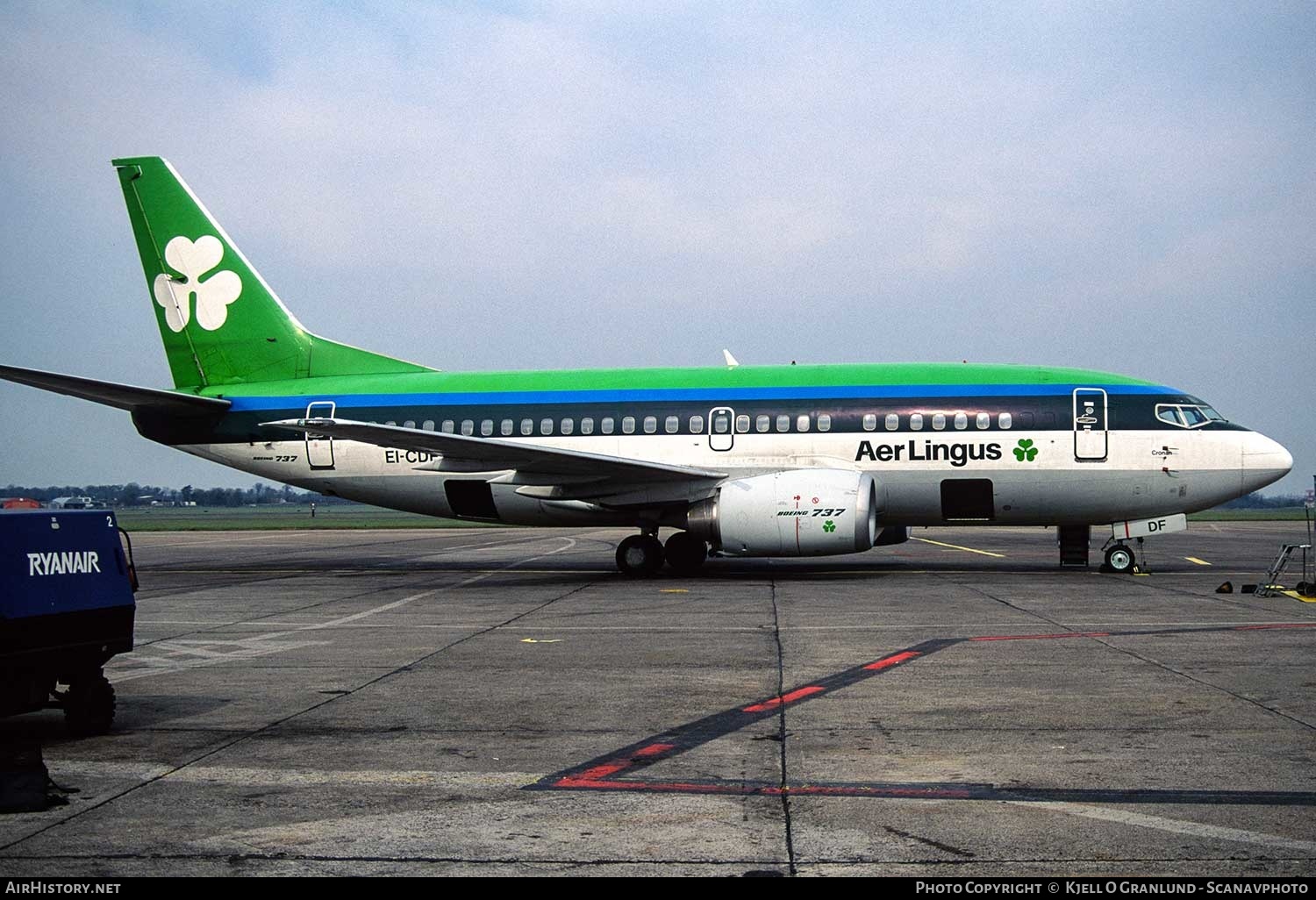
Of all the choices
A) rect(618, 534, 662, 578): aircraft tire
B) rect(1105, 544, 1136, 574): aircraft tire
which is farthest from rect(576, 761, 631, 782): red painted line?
rect(1105, 544, 1136, 574): aircraft tire

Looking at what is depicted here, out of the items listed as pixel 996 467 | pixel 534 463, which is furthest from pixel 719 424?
pixel 996 467

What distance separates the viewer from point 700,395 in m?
21.7

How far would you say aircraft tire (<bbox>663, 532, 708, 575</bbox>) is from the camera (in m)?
21.9

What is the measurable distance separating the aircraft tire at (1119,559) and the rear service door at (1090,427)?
213 cm

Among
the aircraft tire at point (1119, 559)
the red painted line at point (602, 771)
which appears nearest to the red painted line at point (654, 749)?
the red painted line at point (602, 771)

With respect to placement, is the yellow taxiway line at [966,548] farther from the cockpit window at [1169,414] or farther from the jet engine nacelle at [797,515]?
the jet engine nacelle at [797,515]

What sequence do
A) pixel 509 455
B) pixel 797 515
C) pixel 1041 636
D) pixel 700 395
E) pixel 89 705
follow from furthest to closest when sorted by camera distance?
1. pixel 700 395
2. pixel 509 455
3. pixel 797 515
4. pixel 1041 636
5. pixel 89 705

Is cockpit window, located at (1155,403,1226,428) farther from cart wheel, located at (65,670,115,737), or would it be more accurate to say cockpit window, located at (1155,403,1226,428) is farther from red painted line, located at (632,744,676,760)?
cart wheel, located at (65,670,115,737)

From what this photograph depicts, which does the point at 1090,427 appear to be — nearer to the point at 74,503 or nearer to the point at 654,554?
the point at 654,554

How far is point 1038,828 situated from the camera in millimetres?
5289

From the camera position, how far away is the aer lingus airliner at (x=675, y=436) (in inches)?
778

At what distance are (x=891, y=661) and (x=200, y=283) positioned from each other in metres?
19.2

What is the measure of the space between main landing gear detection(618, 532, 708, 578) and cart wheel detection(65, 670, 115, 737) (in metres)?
13.5
